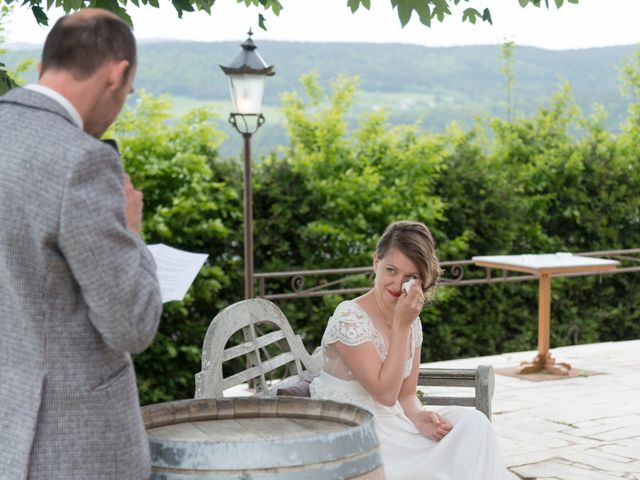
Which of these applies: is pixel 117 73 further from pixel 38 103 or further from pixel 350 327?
pixel 350 327

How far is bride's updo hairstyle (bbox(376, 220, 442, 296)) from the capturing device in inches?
132

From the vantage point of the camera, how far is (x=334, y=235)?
8352 mm

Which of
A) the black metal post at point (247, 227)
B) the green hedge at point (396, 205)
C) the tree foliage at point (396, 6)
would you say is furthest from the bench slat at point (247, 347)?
the green hedge at point (396, 205)

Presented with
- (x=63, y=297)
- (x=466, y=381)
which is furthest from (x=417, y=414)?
(x=63, y=297)

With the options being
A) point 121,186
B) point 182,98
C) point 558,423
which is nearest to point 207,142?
point 558,423

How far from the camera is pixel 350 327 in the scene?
3326 mm

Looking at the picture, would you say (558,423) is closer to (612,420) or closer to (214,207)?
(612,420)

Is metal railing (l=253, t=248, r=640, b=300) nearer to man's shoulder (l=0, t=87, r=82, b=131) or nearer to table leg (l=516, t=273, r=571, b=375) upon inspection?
table leg (l=516, t=273, r=571, b=375)

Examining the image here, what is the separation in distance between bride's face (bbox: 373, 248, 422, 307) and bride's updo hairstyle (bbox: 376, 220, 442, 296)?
0.05 ft

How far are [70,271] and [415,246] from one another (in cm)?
179

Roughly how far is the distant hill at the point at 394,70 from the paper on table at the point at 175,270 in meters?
25.8

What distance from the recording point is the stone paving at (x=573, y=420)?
16.6ft

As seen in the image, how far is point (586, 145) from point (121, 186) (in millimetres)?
8951

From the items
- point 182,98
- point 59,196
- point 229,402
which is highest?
point 182,98
